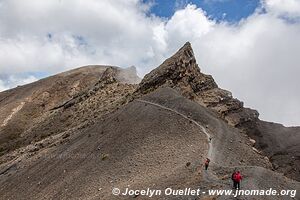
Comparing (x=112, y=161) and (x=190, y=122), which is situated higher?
(x=190, y=122)

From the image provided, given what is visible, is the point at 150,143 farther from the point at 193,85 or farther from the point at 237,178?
the point at 193,85

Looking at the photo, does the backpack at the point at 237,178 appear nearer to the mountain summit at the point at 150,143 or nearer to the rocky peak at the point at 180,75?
the mountain summit at the point at 150,143

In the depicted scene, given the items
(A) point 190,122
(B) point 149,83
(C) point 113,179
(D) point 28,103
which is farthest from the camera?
(D) point 28,103

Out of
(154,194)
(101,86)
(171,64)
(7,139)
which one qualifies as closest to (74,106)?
(101,86)

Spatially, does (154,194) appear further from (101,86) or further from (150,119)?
(101,86)

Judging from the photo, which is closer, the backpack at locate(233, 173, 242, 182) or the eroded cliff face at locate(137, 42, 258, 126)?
the backpack at locate(233, 173, 242, 182)

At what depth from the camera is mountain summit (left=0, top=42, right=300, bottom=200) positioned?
42.5 meters

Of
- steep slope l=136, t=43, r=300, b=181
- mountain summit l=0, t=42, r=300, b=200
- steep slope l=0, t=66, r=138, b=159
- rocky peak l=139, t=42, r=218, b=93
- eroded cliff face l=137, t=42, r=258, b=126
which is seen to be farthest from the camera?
steep slope l=0, t=66, r=138, b=159

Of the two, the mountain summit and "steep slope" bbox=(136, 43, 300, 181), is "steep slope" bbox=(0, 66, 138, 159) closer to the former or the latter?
the mountain summit

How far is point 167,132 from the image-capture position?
2128 inches

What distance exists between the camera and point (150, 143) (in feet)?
172

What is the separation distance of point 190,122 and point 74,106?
37.8m

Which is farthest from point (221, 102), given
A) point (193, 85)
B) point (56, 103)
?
point (56, 103)

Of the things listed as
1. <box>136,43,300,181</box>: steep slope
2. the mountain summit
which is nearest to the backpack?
the mountain summit
